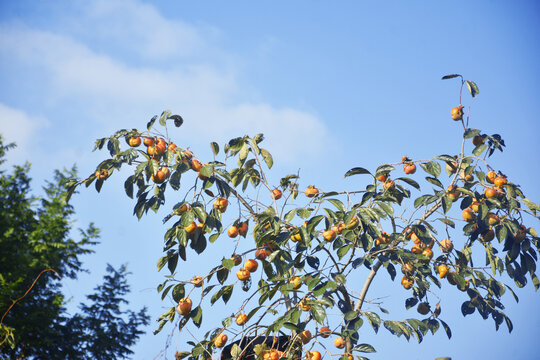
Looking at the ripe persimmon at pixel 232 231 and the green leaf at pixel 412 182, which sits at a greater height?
the green leaf at pixel 412 182

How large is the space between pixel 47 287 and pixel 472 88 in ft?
36.6

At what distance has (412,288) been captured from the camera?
237cm

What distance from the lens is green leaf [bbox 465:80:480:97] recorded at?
2.38 meters

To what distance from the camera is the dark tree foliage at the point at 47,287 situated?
9.93m

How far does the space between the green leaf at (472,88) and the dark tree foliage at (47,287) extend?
8794mm

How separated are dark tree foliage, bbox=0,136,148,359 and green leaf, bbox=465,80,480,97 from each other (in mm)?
8794

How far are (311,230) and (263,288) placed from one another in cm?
34

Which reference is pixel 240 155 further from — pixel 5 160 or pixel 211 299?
pixel 5 160

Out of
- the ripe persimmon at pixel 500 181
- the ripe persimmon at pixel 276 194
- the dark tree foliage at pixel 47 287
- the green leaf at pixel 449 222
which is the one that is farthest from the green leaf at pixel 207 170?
the dark tree foliage at pixel 47 287

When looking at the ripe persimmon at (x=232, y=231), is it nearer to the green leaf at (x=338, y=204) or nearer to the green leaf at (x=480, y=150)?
the green leaf at (x=338, y=204)

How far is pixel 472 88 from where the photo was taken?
2402 mm

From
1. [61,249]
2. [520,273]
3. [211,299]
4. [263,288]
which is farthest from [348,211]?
[61,249]

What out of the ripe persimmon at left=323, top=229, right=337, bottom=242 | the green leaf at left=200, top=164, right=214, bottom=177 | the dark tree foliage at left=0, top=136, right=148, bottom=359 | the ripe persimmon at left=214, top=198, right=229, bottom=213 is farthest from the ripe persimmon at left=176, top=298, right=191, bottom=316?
the dark tree foliage at left=0, top=136, right=148, bottom=359

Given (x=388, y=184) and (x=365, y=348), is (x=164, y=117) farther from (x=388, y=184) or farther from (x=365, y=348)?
(x=365, y=348)
